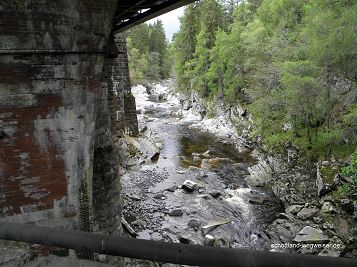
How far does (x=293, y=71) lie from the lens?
1562cm

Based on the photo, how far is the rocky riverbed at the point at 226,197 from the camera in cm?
1101

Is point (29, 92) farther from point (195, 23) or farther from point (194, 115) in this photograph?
point (195, 23)

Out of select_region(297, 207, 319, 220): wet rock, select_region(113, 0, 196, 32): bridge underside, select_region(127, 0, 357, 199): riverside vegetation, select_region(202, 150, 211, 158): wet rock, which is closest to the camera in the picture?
select_region(113, 0, 196, 32): bridge underside

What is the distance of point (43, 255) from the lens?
610cm

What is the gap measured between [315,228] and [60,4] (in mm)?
10331

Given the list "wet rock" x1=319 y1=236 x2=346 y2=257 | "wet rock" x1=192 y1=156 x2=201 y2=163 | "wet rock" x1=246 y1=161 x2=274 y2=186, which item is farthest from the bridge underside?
"wet rock" x1=192 y1=156 x2=201 y2=163

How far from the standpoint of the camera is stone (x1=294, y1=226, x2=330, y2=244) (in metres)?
10.2

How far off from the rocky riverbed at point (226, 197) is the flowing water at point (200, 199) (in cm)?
4

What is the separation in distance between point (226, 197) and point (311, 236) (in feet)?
15.4

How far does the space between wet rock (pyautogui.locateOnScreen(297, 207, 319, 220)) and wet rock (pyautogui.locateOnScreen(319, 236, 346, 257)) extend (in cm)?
184

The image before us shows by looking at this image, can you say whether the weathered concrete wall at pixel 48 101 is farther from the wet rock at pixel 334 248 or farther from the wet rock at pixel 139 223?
the wet rock at pixel 334 248

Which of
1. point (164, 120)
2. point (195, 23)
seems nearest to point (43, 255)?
point (164, 120)

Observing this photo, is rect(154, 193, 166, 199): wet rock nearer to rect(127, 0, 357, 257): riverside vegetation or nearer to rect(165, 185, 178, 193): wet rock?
rect(165, 185, 178, 193): wet rock

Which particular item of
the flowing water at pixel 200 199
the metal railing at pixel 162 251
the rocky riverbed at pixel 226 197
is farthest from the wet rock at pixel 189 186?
the metal railing at pixel 162 251
